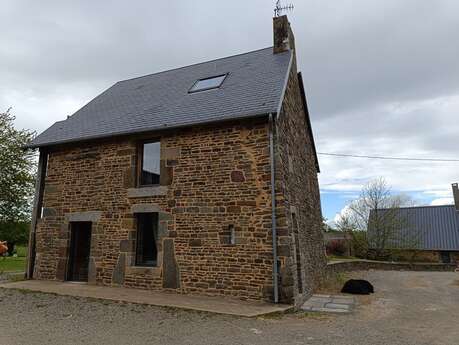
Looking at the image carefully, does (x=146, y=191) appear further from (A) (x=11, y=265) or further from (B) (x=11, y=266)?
(A) (x=11, y=265)

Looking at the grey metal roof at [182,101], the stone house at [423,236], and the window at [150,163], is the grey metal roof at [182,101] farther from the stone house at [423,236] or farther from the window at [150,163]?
the stone house at [423,236]

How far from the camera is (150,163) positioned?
9273mm

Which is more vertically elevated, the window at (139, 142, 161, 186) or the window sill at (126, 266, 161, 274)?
the window at (139, 142, 161, 186)

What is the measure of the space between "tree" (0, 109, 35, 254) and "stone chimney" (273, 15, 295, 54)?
52.8 ft

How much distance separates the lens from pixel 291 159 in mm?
9078

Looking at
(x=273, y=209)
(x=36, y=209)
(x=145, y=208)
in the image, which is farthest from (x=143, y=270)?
(x=36, y=209)

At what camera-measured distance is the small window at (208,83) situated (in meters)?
10.3

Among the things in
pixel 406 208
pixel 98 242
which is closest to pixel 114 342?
pixel 98 242

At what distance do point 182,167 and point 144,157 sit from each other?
1463mm

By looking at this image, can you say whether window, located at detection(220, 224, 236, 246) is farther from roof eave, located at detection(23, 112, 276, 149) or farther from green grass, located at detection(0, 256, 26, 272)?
green grass, located at detection(0, 256, 26, 272)

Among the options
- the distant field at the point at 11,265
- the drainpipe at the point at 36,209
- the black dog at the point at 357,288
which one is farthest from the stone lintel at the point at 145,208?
the distant field at the point at 11,265

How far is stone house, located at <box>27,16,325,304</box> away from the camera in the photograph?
7.56m

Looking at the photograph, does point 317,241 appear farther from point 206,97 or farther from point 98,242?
point 98,242

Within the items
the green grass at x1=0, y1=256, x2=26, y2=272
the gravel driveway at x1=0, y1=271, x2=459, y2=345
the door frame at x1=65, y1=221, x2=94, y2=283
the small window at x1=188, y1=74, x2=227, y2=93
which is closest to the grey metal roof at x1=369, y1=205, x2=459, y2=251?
the gravel driveway at x1=0, y1=271, x2=459, y2=345
